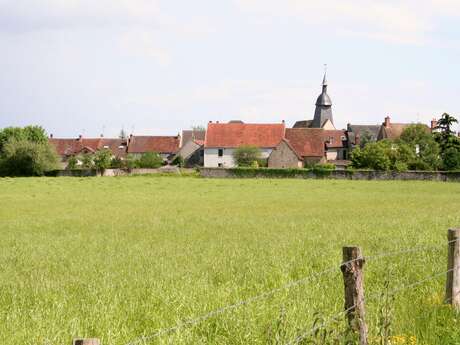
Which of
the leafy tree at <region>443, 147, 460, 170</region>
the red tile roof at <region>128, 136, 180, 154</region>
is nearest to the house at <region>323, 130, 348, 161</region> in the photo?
the red tile roof at <region>128, 136, 180, 154</region>

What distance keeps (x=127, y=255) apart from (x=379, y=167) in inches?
2711

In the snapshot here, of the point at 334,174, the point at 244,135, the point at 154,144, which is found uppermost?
the point at 244,135

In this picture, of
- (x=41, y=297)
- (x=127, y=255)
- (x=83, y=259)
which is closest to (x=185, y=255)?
(x=127, y=255)

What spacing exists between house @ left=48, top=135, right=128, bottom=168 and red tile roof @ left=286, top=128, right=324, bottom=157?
40.5 metres

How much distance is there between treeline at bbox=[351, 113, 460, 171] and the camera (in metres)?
78.7

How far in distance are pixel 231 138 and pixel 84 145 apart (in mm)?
40294

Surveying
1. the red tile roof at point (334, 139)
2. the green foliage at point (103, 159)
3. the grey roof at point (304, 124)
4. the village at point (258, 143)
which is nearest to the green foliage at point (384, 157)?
the village at point (258, 143)

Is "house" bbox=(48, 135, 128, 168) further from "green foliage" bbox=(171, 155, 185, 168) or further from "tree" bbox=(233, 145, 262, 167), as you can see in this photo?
"tree" bbox=(233, 145, 262, 167)

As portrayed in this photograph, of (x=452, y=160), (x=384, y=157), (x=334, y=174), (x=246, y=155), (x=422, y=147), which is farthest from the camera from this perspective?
(x=246, y=155)

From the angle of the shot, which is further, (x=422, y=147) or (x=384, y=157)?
(x=422, y=147)

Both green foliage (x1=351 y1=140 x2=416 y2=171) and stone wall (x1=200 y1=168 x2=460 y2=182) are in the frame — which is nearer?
stone wall (x1=200 y1=168 x2=460 y2=182)

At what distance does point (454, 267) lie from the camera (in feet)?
23.1

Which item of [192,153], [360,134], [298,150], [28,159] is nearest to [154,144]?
[192,153]

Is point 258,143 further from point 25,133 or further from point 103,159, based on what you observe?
point 25,133
